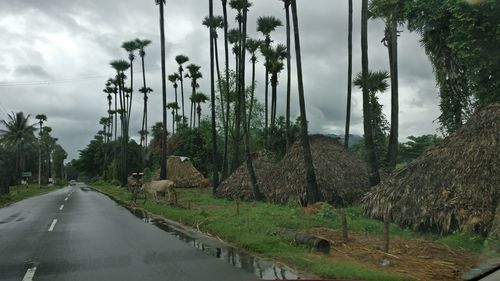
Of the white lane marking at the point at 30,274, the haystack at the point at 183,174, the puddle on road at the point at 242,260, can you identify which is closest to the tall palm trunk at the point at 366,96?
the puddle on road at the point at 242,260

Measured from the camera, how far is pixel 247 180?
28219mm

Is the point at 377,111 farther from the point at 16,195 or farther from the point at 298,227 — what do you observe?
the point at 16,195

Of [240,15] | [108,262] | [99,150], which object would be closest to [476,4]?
[108,262]

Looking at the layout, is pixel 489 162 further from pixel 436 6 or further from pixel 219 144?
pixel 219 144

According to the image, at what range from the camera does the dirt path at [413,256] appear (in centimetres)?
823

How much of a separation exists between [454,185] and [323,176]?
10.0 m

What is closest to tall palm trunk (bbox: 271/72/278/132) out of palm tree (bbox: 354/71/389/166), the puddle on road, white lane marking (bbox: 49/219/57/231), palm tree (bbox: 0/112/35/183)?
palm tree (bbox: 354/71/389/166)

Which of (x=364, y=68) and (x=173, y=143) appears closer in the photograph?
(x=364, y=68)

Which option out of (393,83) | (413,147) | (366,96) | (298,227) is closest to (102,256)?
(298,227)

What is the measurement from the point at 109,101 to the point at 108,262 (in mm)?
79887

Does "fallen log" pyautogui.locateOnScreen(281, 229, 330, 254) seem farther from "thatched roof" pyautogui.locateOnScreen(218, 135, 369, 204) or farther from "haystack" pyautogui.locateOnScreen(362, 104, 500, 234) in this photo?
"thatched roof" pyautogui.locateOnScreen(218, 135, 369, 204)

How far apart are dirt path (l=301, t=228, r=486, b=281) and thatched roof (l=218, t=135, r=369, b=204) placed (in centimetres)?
1014

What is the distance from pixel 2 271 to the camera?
898cm

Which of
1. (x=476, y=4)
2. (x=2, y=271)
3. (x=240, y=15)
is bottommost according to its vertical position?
(x=2, y=271)
